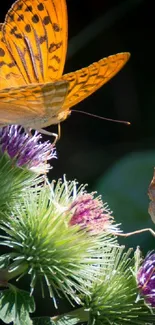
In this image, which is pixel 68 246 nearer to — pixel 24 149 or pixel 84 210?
pixel 84 210

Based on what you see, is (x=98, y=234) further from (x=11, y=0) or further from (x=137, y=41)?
(x=137, y=41)

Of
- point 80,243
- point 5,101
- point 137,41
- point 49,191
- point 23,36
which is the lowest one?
point 80,243

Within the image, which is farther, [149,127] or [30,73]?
[149,127]

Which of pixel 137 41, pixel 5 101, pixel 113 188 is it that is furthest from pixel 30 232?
pixel 137 41

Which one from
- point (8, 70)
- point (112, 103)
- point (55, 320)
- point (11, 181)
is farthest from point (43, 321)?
point (112, 103)

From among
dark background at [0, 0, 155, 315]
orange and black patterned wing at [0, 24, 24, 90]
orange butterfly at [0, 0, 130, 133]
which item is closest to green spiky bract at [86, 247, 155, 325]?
orange butterfly at [0, 0, 130, 133]
